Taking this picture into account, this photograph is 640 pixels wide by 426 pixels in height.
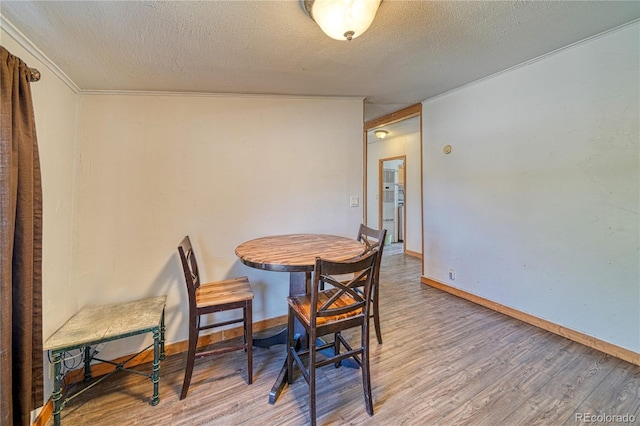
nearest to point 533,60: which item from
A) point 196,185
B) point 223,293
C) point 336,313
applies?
point 336,313

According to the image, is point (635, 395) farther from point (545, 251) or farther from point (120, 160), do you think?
point (120, 160)

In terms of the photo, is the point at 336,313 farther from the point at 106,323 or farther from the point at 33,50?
the point at 33,50

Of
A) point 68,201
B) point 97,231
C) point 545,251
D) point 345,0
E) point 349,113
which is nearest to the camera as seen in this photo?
point 345,0

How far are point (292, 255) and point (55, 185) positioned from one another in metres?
1.52

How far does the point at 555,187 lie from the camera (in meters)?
2.31

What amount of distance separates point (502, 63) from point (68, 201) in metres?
3.64

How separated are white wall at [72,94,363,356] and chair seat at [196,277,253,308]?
31 centimetres

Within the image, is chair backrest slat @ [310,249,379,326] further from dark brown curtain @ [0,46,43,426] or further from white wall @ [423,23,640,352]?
white wall @ [423,23,640,352]

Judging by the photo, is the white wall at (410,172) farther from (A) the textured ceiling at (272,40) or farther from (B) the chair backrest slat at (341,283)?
(B) the chair backrest slat at (341,283)

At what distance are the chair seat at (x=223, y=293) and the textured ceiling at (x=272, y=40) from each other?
157 centimetres

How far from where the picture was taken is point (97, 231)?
1923 millimetres

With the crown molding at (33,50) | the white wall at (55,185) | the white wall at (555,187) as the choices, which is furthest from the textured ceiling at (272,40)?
the white wall at (555,187)

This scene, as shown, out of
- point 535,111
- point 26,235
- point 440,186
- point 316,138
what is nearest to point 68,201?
point 26,235

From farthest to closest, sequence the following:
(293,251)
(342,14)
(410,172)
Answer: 1. (410,172)
2. (293,251)
3. (342,14)
